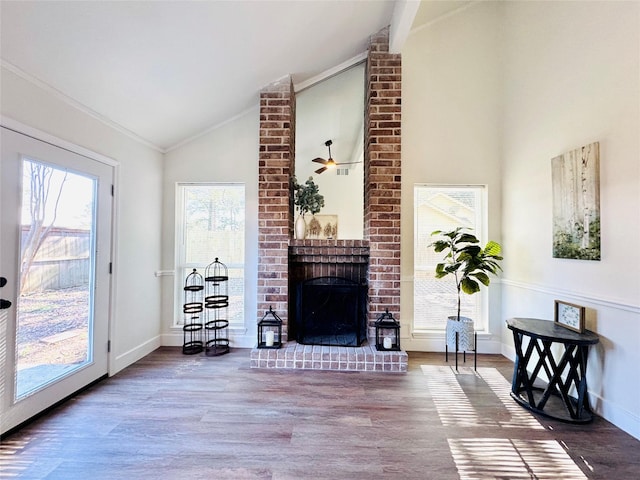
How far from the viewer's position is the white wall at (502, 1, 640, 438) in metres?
2.03

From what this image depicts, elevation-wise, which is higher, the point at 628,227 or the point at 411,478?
the point at 628,227

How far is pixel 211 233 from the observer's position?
12.3ft

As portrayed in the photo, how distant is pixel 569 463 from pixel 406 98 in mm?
3682

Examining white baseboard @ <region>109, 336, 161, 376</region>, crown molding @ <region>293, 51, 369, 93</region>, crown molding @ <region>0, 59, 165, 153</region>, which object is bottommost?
white baseboard @ <region>109, 336, 161, 376</region>

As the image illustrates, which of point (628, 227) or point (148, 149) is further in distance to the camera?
point (148, 149)

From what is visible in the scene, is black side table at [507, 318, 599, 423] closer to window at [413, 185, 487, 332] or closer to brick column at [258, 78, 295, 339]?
window at [413, 185, 487, 332]

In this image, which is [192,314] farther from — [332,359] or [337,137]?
[337,137]

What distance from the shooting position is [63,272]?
2.36 m

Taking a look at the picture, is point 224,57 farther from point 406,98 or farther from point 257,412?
point 257,412

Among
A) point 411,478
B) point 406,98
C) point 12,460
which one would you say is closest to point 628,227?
point 411,478

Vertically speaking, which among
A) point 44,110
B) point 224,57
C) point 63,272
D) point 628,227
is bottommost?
point 63,272

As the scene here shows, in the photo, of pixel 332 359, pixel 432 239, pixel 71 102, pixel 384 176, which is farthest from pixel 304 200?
pixel 71 102

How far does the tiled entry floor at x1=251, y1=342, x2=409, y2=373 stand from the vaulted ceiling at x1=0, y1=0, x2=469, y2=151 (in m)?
2.72

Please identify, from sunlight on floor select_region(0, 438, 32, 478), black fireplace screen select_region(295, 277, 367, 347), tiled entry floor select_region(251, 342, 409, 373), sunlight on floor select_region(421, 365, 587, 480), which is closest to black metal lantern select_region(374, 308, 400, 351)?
tiled entry floor select_region(251, 342, 409, 373)
